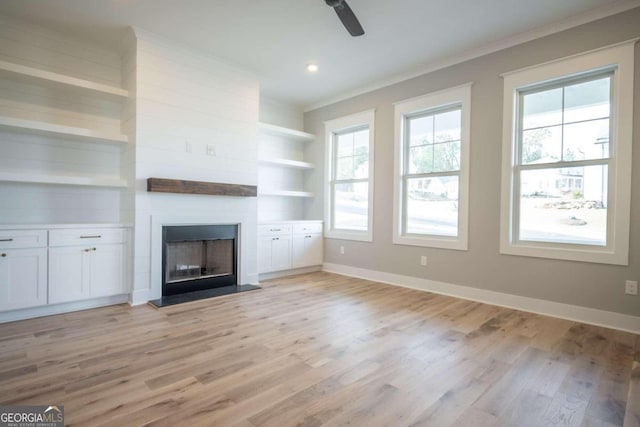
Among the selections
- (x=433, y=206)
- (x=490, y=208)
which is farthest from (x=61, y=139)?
(x=490, y=208)

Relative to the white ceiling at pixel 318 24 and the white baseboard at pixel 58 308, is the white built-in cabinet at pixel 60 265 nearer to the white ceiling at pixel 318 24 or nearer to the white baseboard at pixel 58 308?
the white baseboard at pixel 58 308

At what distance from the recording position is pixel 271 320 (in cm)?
315

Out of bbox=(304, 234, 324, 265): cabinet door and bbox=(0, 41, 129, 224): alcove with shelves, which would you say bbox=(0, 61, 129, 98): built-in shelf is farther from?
bbox=(304, 234, 324, 265): cabinet door

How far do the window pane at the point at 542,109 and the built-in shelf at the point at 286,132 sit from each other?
3.29 metres

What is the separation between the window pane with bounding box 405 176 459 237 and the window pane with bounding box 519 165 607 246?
0.79m

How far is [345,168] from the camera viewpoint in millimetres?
5570

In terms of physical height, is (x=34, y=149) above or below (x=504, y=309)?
above

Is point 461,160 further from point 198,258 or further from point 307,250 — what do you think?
point 198,258

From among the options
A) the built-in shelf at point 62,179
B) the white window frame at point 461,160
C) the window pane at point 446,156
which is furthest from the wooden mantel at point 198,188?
the window pane at point 446,156

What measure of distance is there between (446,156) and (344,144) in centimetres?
186

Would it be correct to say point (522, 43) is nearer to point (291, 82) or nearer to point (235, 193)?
point (291, 82)

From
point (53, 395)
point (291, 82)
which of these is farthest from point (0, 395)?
point (291, 82)

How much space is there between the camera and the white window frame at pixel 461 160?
4008mm

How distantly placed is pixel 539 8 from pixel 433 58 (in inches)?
48.7
